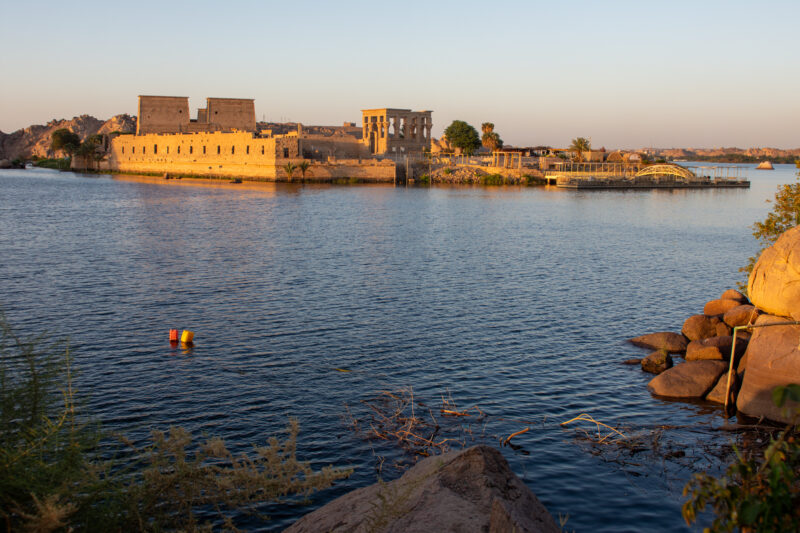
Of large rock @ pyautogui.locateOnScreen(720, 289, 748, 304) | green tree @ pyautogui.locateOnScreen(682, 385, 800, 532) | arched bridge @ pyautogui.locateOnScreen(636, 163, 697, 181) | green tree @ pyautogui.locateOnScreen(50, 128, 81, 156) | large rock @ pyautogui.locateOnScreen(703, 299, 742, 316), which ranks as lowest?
large rock @ pyautogui.locateOnScreen(703, 299, 742, 316)

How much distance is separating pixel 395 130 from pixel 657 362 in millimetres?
94251

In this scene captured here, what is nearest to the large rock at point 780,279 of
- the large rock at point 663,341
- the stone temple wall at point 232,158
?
the large rock at point 663,341

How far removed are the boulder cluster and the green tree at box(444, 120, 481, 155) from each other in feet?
336

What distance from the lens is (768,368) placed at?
42.1 ft

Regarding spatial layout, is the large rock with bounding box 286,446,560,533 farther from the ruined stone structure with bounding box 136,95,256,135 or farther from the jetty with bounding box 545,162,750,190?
the ruined stone structure with bounding box 136,95,256,135

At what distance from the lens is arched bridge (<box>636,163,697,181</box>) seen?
97.2 metres

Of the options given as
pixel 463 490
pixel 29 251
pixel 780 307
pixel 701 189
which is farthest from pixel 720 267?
pixel 701 189

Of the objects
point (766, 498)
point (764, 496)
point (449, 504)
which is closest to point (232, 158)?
point (449, 504)

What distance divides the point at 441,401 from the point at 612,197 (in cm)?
7244

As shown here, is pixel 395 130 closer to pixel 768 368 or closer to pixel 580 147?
pixel 580 147

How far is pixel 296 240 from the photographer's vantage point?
124 ft

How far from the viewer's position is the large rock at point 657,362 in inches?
619

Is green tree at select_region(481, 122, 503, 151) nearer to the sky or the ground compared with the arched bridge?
nearer to the sky

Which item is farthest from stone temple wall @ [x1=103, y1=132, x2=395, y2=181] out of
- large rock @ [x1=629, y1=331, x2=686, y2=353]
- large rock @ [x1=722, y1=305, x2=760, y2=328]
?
large rock @ [x1=722, y1=305, x2=760, y2=328]
